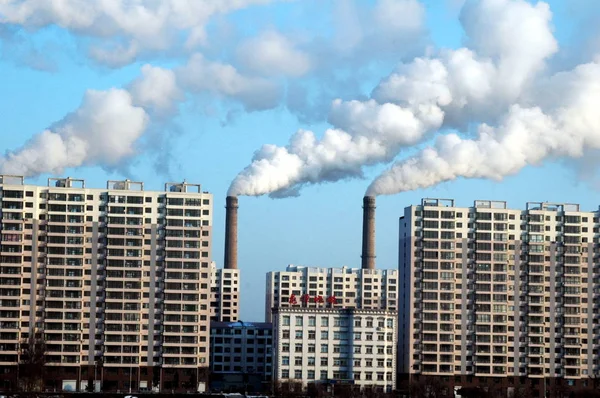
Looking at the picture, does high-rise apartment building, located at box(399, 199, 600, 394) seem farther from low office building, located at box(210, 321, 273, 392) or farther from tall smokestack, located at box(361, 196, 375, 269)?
low office building, located at box(210, 321, 273, 392)

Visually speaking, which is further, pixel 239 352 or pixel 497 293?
pixel 239 352

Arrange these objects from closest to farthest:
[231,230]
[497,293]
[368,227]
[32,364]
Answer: [32,364] < [497,293] < [231,230] < [368,227]

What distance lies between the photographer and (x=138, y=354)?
160750 mm

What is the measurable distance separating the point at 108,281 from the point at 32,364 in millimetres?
18000

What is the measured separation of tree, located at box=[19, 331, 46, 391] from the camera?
149 metres

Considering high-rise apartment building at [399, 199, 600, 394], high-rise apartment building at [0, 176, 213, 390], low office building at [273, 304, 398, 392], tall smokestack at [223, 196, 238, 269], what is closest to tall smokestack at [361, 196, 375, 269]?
high-rise apartment building at [399, 199, 600, 394]

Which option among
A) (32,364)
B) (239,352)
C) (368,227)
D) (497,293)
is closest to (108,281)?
(32,364)

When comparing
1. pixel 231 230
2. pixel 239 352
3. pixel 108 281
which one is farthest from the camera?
pixel 231 230

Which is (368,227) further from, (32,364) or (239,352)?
(32,364)

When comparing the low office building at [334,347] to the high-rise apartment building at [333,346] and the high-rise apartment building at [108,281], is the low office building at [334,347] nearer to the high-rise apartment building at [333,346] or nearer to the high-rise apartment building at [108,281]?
the high-rise apartment building at [333,346]

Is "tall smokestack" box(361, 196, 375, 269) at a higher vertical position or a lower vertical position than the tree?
higher

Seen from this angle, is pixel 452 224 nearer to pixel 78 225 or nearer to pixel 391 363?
pixel 391 363

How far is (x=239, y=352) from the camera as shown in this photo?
18200 cm

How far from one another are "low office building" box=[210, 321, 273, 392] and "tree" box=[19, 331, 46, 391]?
35391 millimetres
